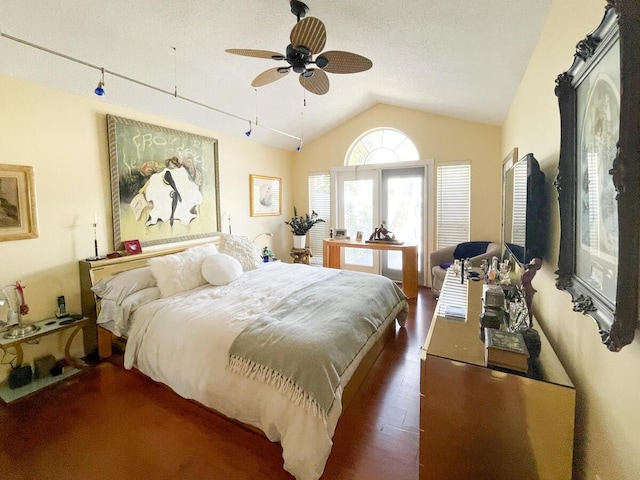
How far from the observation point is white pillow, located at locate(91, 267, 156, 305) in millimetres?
2676

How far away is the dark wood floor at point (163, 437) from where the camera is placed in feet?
5.51

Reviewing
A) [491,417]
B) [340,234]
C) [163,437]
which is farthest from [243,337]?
[340,234]

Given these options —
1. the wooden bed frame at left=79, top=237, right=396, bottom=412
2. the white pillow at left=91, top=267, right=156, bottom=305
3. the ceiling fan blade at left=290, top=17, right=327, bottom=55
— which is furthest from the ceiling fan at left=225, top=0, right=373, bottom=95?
the wooden bed frame at left=79, top=237, right=396, bottom=412

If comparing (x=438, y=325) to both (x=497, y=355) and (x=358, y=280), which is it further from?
(x=358, y=280)

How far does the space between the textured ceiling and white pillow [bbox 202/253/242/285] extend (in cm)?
188

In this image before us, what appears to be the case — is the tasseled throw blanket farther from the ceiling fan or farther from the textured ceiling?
the textured ceiling

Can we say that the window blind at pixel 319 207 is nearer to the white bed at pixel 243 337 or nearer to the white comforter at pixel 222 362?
the white bed at pixel 243 337

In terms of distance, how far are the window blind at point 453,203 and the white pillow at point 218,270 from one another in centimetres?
339

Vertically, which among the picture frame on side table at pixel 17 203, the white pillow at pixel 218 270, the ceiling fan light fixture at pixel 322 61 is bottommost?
the white pillow at pixel 218 270

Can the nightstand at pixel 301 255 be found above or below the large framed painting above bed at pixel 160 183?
below

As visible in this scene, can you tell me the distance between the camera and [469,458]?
4.18 ft

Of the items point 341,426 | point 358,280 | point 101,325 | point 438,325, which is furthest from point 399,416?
point 101,325

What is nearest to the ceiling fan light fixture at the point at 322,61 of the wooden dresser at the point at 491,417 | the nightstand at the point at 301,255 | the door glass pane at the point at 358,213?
the wooden dresser at the point at 491,417

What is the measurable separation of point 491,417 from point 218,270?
2.57 meters
